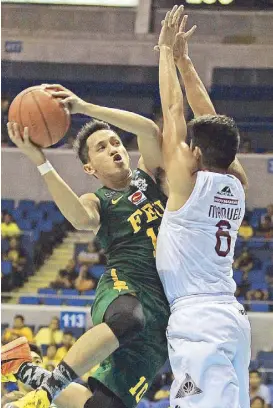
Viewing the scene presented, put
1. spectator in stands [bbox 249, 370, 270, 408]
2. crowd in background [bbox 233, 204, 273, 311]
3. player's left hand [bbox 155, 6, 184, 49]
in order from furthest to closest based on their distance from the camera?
crowd in background [bbox 233, 204, 273, 311], spectator in stands [bbox 249, 370, 270, 408], player's left hand [bbox 155, 6, 184, 49]

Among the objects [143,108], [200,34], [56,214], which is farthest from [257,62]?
[56,214]

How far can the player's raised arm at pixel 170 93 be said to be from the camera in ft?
12.6

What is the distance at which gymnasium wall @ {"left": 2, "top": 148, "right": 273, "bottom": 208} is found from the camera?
12328 millimetres

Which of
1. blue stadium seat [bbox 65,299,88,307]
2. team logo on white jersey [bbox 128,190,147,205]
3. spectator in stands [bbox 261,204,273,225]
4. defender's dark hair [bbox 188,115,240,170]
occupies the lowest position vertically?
blue stadium seat [bbox 65,299,88,307]

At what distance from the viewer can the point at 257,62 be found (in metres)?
13.3

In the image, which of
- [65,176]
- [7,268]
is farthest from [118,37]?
[7,268]

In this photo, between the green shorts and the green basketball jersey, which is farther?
the green basketball jersey

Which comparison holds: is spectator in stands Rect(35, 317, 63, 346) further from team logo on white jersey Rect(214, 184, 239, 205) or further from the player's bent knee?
team logo on white jersey Rect(214, 184, 239, 205)

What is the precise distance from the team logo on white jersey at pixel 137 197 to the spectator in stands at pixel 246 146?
862cm

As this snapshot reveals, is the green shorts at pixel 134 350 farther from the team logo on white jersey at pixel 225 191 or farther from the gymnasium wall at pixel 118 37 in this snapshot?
the gymnasium wall at pixel 118 37

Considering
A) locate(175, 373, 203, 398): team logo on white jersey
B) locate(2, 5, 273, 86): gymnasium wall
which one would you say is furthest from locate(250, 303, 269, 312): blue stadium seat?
locate(175, 373, 203, 398): team logo on white jersey

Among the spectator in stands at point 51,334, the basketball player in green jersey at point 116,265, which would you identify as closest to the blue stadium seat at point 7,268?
the spectator in stands at point 51,334

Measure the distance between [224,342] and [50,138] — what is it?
46.6 inches

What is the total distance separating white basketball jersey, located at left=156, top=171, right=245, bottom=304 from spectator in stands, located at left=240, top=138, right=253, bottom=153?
8.96 metres
